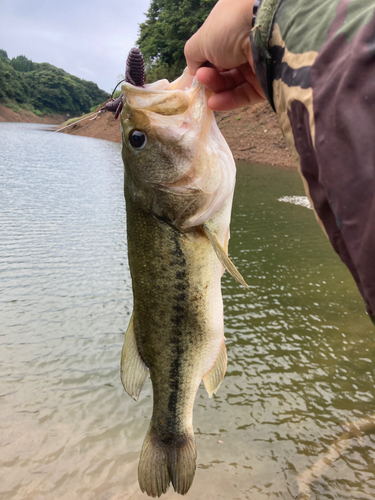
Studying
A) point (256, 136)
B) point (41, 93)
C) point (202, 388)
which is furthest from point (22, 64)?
point (202, 388)

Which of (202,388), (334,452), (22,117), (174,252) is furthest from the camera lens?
(22,117)

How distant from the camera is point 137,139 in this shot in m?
1.83

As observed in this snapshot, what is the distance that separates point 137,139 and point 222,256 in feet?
2.46

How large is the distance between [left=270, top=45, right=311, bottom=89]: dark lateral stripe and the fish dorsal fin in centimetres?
79

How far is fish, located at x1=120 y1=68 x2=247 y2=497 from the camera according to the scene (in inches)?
69.4

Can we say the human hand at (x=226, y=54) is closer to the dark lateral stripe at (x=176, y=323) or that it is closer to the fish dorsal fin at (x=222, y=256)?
the fish dorsal fin at (x=222, y=256)

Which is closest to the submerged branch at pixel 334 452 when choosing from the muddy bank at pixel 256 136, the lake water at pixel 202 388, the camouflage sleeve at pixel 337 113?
the lake water at pixel 202 388

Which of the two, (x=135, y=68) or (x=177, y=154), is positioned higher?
(x=135, y=68)

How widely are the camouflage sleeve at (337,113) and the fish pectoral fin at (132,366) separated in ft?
4.79

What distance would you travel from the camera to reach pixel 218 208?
6.05 feet

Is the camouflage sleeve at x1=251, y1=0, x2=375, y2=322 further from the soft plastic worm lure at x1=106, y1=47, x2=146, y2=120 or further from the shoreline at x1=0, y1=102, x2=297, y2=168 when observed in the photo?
the shoreline at x1=0, y1=102, x2=297, y2=168

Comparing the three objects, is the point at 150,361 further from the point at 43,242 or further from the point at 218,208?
the point at 43,242

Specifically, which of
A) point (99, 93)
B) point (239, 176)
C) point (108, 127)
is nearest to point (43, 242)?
point (239, 176)

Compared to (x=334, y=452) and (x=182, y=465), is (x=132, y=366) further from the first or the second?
(x=334, y=452)
